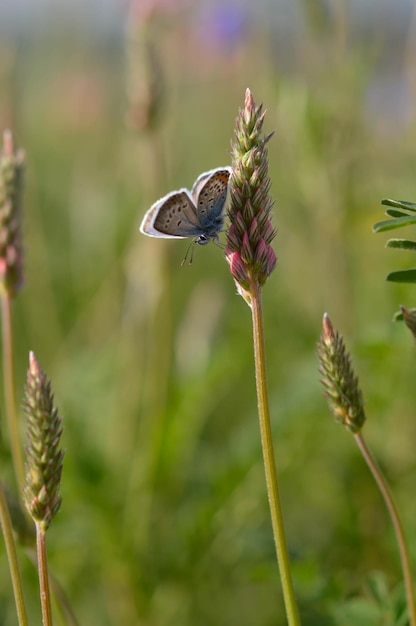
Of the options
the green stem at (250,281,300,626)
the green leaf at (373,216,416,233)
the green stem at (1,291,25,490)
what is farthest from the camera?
the green stem at (1,291,25,490)

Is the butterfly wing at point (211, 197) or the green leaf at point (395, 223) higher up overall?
the butterfly wing at point (211, 197)

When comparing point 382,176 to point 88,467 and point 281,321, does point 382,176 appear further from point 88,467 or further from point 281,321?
point 88,467

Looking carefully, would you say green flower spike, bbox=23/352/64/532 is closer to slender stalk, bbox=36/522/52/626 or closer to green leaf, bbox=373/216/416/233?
slender stalk, bbox=36/522/52/626

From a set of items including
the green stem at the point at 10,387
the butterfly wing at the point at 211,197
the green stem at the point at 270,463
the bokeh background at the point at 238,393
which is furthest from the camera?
the bokeh background at the point at 238,393

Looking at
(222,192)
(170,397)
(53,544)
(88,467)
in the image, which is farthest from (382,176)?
(222,192)

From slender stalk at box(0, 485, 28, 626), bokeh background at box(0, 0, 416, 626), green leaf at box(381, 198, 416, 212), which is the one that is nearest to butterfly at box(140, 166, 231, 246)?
green leaf at box(381, 198, 416, 212)

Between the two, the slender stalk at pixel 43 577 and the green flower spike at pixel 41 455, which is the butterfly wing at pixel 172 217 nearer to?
the green flower spike at pixel 41 455

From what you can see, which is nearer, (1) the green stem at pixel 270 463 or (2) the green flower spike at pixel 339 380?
(1) the green stem at pixel 270 463

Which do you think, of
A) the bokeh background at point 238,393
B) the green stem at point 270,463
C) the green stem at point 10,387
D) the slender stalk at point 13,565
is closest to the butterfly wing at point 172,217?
the green stem at point 270,463

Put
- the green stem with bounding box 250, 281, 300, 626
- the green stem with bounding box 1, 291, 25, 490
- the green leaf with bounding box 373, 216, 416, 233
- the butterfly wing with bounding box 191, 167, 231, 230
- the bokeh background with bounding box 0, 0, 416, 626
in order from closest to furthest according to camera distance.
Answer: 1. the green stem with bounding box 250, 281, 300, 626
2. the green leaf with bounding box 373, 216, 416, 233
3. the butterfly wing with bounding box 191, 167, 231, 230
4. the green stem with bounding box 1, 291, 25, 490
5. the bokeh background with bounding box 0, 0, 416, 626
